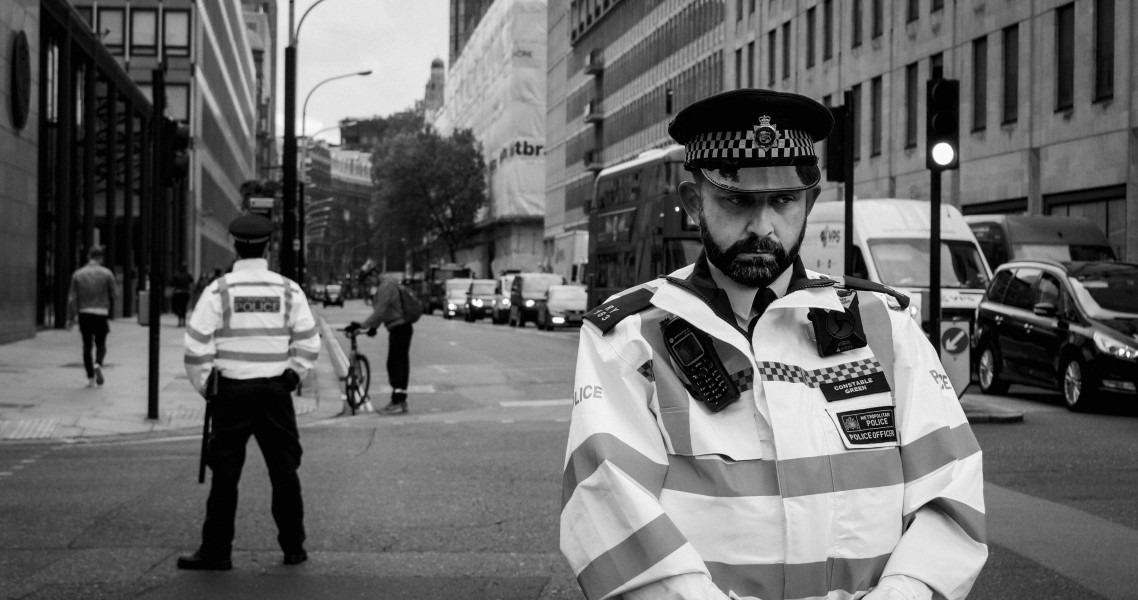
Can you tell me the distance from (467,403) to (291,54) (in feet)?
23.5

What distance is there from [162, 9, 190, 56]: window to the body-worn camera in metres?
61.7

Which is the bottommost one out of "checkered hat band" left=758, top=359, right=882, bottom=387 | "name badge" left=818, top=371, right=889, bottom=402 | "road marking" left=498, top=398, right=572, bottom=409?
"road marking" left=498, top=398, right=572, bottom=409

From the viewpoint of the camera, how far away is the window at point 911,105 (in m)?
40.6

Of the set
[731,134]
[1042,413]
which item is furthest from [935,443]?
[1042,413]

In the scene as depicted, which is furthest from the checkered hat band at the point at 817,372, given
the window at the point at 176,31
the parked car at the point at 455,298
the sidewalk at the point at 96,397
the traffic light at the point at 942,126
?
the parked car at the point at 455,298

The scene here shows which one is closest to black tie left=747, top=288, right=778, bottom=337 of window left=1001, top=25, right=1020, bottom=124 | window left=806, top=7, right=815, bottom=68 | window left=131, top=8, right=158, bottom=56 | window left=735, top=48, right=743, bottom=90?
window left=1001, top=25, right=1020, bottom=124

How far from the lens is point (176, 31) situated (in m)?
61.6

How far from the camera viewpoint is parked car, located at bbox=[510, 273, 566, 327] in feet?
157

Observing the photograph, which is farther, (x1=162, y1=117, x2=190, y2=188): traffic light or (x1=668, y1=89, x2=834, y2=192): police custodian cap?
(x1=162, y1=117, x2=190, y2=188): traffic light

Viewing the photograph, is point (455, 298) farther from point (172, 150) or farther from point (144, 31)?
point (172, 150)

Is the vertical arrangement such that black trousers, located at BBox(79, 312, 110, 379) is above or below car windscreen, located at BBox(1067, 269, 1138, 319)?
below

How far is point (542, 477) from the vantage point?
1042cm

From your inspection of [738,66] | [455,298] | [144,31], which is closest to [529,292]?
[738,66]

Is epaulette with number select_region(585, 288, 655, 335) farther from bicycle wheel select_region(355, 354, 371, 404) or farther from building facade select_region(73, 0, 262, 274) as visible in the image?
building facade select_region(73, 0, 262, 274)
